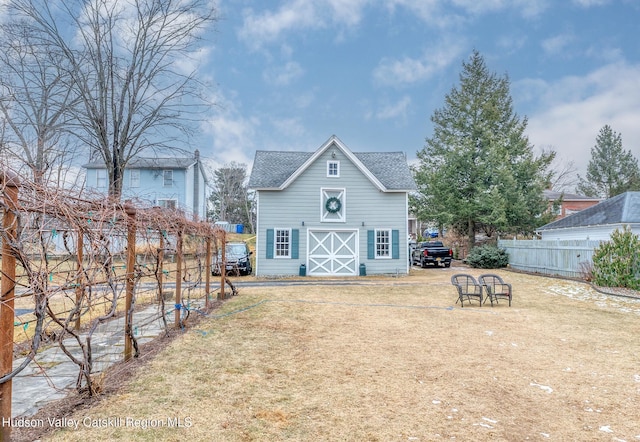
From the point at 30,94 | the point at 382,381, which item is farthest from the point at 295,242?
the point at 382,381

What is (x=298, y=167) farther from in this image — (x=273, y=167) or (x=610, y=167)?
(x=610, y=167)

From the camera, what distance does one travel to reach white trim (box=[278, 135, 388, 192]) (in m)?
18.2

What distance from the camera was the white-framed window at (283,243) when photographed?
18391 mm

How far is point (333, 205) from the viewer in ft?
60.6

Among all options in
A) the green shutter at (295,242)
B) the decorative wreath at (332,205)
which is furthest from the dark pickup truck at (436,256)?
the green shutter at (295,242)

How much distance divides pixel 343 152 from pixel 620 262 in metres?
12.2

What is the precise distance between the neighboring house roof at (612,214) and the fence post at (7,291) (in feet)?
73.8

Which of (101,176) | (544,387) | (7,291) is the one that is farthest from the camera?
(101,176)

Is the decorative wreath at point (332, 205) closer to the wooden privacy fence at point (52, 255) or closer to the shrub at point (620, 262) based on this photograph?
the shrub at point (620, 262)

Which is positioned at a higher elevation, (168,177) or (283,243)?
(168,177)

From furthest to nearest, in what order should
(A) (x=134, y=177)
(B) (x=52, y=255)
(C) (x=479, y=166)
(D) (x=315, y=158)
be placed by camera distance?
(A) (x=134, y=177) → (C) (x=479, y=166) → (D) (x=315, y=158) → (B) (x=52, y=255)

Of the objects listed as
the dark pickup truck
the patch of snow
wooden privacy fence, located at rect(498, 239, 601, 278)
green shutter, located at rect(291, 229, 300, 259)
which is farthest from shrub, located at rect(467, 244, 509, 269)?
the patch of snow

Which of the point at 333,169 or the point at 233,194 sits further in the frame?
the point at 233,194

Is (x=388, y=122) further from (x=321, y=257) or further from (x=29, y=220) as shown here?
(x=29, y=220)
